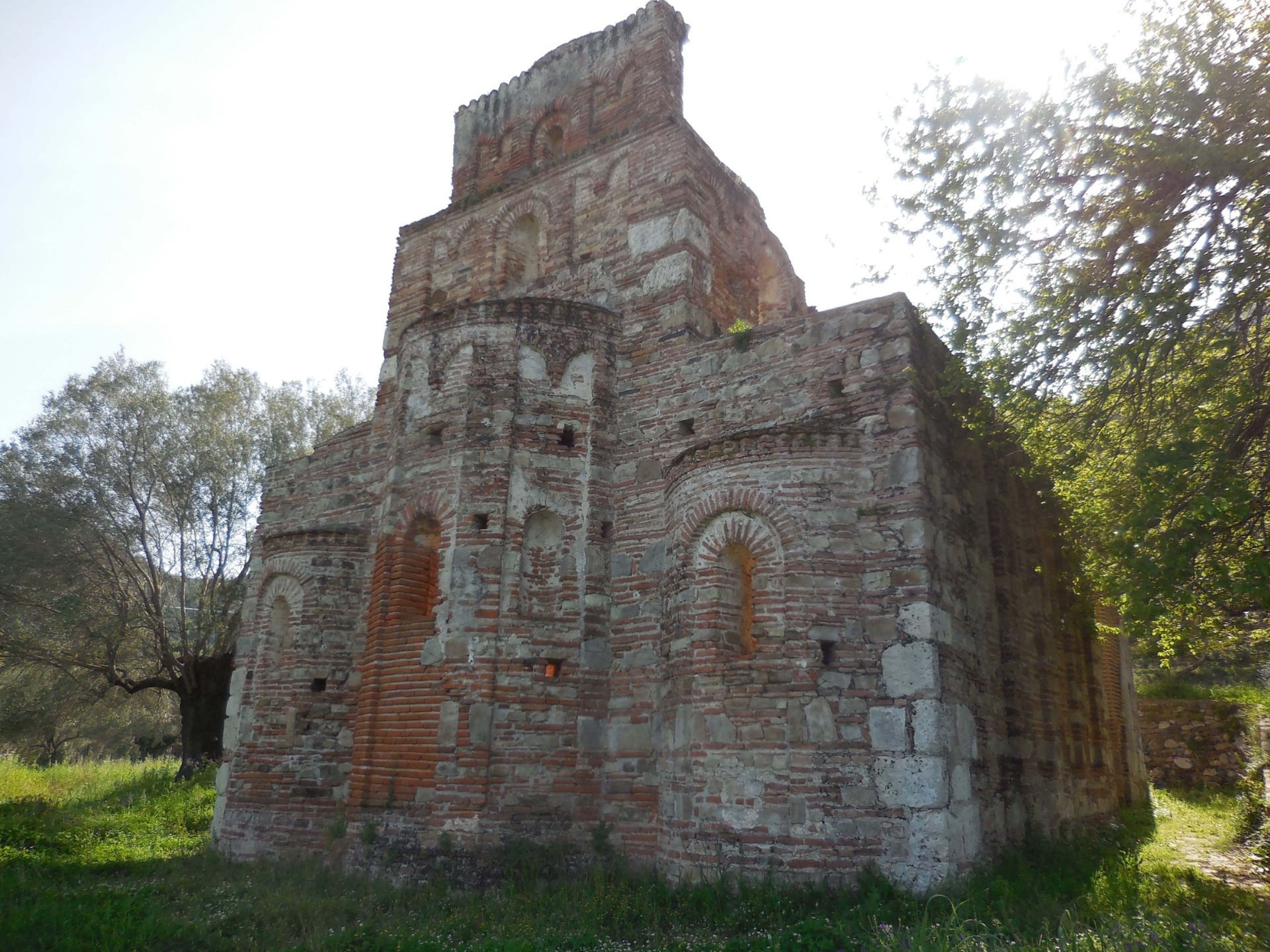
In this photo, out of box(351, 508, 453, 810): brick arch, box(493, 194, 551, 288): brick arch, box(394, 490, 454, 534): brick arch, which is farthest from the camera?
box(493, 194, 551, 288): brick arch

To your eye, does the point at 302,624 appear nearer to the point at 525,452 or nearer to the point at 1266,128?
the point at 525,452

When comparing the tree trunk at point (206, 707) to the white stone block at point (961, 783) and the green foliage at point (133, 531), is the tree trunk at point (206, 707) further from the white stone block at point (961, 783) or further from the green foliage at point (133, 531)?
the white stone block at point (961, 783)

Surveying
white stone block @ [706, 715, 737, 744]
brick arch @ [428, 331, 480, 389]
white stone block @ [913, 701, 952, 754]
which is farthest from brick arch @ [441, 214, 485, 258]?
white stone block @ [913, 701, 952, 754]

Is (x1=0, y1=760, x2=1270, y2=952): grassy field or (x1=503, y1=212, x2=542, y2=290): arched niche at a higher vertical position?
(x1=503, y1=212, x2=542, y2=290): arched niche

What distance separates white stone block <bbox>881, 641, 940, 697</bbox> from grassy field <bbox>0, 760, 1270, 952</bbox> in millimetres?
1562

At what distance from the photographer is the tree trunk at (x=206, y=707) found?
58.1 feet

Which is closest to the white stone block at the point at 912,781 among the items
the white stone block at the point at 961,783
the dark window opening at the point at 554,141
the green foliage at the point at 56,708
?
the white stone block at the point at 961,783

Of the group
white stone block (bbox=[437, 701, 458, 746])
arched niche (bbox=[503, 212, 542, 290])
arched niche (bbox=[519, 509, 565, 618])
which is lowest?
white stone block (bbox=[437, 701, 458, 746])

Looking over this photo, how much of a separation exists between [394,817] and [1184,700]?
52.9 feet

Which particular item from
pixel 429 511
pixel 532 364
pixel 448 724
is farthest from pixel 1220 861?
pixel 429 511

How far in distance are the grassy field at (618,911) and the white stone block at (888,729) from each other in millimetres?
1092

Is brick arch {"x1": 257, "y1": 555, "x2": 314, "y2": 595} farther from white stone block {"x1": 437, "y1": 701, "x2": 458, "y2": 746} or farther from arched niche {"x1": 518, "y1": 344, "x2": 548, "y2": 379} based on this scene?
arched niche {"x1": 518, "y1": 344, "x2": 548, "y2": 379}

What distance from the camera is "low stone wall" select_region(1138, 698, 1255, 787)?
16.7 m

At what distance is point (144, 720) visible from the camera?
83.3ft
